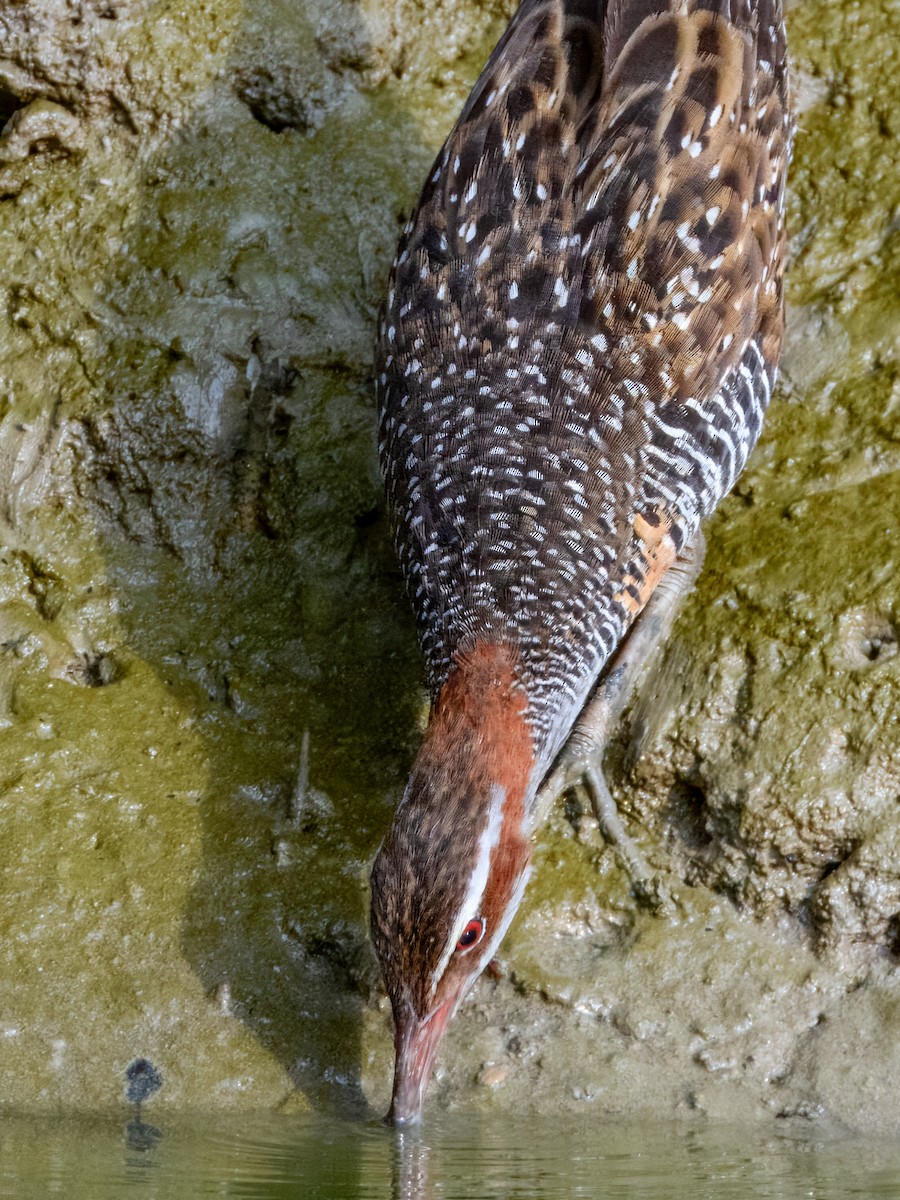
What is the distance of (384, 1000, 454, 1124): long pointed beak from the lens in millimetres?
5223

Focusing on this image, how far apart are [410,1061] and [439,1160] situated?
14.3 inches

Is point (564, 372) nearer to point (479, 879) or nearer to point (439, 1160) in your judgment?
point (479, 879)

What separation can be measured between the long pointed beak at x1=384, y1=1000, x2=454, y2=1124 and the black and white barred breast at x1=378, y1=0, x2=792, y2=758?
1.27 meters

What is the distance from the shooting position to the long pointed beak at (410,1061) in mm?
5223

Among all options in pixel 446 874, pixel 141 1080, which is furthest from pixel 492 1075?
pixel 141 1080

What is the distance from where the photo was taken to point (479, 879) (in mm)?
5262

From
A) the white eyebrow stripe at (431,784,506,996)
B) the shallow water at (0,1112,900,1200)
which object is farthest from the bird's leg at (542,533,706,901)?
the shallow water at (0,1112,900,1200)

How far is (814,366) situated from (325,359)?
2.58 meters

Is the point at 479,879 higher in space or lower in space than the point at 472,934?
higher

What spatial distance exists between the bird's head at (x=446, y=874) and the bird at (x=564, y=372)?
0.02m

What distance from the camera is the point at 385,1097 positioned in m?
5.59

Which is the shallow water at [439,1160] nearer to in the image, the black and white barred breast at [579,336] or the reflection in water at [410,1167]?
the reflection in water at [410,1167]

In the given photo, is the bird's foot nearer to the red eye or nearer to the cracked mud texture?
the cracked mud texture

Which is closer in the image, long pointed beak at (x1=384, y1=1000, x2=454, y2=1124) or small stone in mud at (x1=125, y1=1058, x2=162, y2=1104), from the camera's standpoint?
long pointed beak at (x1=384, y1=1000, x2=454, y2=1124)
